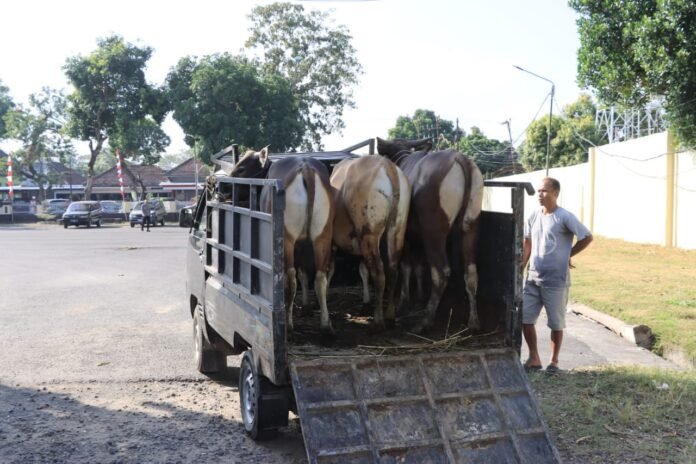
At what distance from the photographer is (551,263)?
621cm

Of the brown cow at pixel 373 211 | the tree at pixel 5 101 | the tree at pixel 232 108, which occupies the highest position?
the tree at pixel 5 101

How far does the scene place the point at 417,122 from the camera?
60.5 metres

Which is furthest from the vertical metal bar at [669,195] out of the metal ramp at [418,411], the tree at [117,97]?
the tree at [117,97]

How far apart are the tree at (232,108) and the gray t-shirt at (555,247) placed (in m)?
28.6

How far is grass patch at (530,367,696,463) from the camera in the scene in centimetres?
457

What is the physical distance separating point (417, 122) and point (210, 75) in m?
29.5

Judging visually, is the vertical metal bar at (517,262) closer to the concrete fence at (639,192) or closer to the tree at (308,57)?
the concrete fence at (639,192)

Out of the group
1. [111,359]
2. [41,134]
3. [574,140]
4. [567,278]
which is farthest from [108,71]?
[567,278]

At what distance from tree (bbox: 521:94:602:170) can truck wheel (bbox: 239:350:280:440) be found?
34525 millimetres

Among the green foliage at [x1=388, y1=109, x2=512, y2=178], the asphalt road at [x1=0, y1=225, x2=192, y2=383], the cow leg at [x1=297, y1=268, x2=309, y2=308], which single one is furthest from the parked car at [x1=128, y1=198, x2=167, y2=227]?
the cow leg at [x1=297, y1=268, x2=309, y2=308]

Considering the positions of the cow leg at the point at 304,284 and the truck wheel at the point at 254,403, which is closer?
the truck wheel at the point at 254,403

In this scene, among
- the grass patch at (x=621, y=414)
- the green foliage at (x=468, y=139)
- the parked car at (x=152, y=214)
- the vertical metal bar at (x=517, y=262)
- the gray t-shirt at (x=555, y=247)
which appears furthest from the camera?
the green foliage at (x=468, y=139)

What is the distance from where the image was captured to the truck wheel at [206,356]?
658 centimetres

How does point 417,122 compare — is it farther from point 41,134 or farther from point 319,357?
point 319,357
